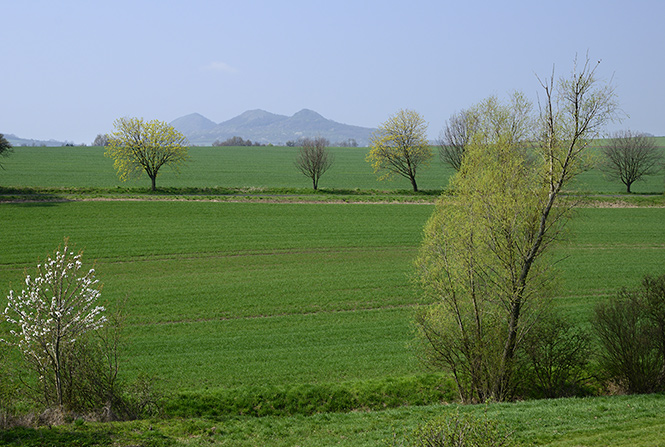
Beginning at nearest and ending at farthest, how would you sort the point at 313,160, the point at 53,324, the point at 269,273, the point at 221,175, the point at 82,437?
the point at 82,437 → the point at 53,324 → the point at 269,273 → the point at 313,160 → the point at 221,175

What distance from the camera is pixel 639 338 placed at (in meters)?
15.4

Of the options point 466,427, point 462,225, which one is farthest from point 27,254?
point 466,427

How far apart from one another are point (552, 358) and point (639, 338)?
2.62 m

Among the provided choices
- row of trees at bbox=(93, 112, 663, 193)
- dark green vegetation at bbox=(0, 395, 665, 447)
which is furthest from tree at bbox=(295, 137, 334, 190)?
dark green vegetation at bbox=(0, 395, 665, 447)

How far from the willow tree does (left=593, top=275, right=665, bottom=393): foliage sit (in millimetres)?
2563

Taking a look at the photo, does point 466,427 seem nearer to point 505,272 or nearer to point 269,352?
point 505,272

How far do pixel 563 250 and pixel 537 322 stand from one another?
A: 21.6m

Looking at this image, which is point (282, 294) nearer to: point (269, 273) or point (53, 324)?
point (269, 273)

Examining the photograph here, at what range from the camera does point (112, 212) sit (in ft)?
137

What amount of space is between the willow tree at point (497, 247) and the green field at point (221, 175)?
139 ft

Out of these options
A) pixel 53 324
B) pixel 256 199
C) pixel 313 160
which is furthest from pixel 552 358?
pixel 313 160

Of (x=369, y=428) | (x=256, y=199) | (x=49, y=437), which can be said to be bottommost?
(x=369, y=428)

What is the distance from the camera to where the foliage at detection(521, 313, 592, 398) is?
52.1 ft

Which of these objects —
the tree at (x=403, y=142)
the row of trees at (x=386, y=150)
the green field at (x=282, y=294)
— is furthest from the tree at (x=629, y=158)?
the tree at (x=403, y=142)
